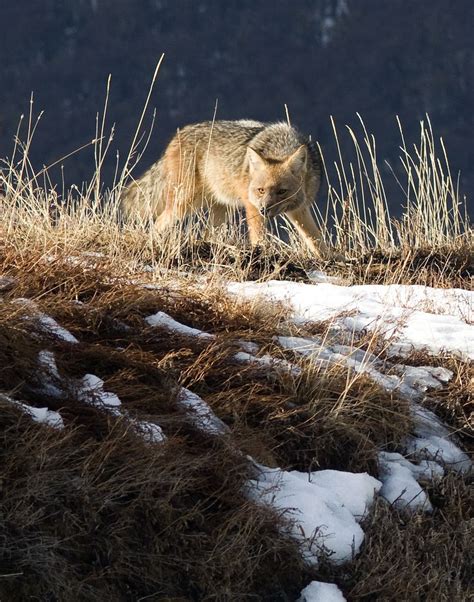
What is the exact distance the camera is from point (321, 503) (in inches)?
146

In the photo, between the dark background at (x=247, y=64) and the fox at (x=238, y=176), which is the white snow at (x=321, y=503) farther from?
the dark background at (x=247, y=64)

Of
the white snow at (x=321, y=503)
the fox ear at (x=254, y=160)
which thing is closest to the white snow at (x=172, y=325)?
the white snow at (x=321, y=503)

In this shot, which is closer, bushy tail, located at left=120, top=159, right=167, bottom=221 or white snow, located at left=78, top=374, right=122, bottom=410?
white snow, located at left=78, top=374, right=122, bottom=410

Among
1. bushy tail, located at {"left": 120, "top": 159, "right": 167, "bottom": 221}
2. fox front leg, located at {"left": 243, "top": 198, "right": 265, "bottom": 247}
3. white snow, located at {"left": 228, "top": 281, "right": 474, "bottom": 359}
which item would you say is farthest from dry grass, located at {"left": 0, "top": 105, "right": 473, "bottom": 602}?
bushy tail, located at {"left": 120, "top": 159, "right": 167, "bottom": 221}

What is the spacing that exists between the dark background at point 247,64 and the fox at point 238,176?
66270 millimetres

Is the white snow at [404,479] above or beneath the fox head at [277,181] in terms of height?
above

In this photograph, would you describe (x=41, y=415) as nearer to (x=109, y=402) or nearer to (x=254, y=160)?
(x=109, y=402)

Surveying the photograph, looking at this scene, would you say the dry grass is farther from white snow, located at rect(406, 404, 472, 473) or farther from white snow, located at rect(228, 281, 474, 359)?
white snow, located at rect(228, 281, 474, 359)

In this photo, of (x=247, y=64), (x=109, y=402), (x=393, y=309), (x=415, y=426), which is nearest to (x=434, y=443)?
(x=415, y=426)

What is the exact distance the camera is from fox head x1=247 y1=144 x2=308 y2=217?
375 inches

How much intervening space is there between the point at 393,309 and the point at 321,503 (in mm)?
2372

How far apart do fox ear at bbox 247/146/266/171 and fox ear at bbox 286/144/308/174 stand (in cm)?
25

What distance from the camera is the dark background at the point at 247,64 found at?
8381 cm

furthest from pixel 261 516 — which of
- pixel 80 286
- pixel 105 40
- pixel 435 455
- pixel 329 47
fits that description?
pixel 329 47
